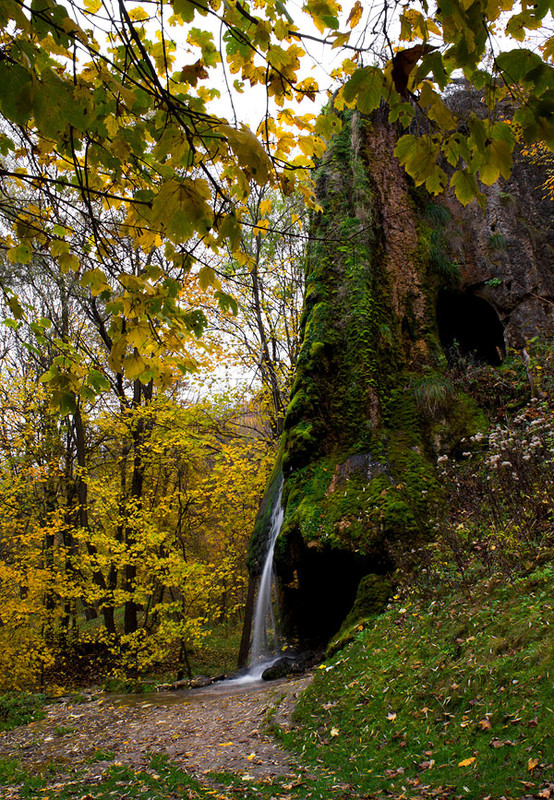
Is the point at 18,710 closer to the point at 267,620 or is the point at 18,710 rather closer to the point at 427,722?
the point at 267,620

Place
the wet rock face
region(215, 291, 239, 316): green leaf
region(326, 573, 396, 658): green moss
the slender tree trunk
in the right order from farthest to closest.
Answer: the wet rock face
the slender tree trunk
region(326, 573, 396, 658): green moss
region(215, 291, 239, 316): green leaf

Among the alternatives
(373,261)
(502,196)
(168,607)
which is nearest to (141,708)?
(168,607)

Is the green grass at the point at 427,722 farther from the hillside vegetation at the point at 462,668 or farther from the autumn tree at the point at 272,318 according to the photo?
the autumn tree at the point at 272,318

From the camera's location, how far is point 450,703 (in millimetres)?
3248

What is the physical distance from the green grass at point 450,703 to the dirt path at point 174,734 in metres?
0.40

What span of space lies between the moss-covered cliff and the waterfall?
35cm

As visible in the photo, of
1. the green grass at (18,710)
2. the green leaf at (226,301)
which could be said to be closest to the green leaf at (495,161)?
the green leaf at (226,301)

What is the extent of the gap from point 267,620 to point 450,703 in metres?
5.41

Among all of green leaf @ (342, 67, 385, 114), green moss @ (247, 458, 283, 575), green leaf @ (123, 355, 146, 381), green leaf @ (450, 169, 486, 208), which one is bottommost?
green moss @ (247, 458, 283, 575)

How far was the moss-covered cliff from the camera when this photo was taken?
6.60m

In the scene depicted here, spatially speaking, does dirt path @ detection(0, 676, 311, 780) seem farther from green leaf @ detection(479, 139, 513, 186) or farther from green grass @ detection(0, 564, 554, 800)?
green leaf @ detection(479, 139, 513, 186)

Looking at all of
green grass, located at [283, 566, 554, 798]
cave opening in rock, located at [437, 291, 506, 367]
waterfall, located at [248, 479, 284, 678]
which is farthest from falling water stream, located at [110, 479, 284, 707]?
cave opening in rock, located at [437, 291, 506, 367]

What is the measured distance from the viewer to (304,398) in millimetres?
8062

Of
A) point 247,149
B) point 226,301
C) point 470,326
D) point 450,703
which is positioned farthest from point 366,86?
point 470,326
